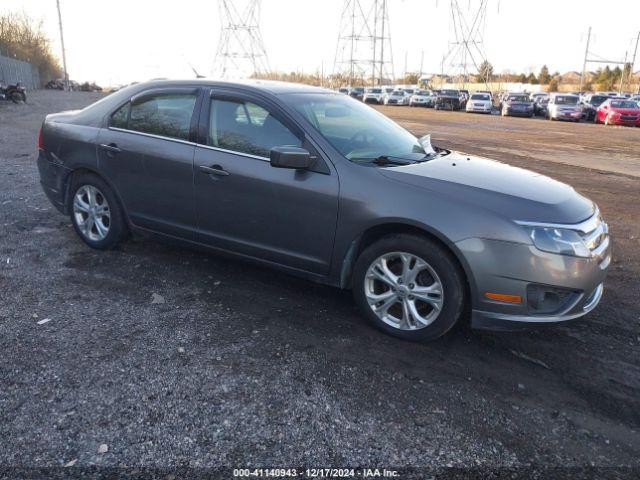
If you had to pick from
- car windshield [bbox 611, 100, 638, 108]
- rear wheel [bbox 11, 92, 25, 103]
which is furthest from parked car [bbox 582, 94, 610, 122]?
rear wheel [bbox 11, 92, 25, 103]

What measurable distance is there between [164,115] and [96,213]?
127cm

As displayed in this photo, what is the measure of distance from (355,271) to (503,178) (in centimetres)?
128

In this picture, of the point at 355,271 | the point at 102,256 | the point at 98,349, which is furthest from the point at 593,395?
the point at 102,256

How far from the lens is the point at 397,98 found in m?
52.7

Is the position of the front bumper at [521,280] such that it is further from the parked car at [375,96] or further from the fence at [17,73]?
the parked car at [375,96]

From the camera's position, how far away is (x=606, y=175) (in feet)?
37.4

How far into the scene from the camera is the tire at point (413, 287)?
3.53 meters

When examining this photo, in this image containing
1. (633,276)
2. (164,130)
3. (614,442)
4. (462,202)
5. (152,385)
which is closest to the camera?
(614,442)

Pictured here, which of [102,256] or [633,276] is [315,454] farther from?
[633,276]

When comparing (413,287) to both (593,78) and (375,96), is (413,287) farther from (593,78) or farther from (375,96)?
(593,78)

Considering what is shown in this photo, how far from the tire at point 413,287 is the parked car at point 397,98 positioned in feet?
167

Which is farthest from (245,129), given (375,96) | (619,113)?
(375,96)

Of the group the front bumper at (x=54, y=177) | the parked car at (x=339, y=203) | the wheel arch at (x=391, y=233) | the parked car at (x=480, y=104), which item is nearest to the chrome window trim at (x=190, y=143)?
the parked car at (x=339, y=203)

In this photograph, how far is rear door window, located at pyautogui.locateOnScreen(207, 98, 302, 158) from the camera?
13.6ft
